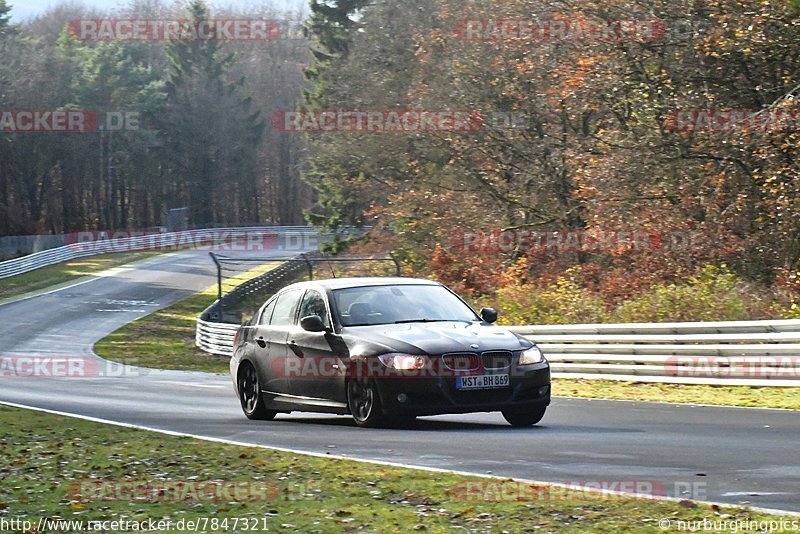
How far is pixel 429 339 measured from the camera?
12672 millimetres

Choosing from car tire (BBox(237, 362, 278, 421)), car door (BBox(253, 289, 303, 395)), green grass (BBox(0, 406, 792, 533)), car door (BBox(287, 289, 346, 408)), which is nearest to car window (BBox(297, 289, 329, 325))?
car door (BBox(287, 289, 346, 408))

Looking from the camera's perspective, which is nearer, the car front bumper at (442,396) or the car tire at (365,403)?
the car front bumper at (442,396)

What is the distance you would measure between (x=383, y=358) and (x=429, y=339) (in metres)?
0.48

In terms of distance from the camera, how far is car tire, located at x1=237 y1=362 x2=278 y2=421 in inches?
588

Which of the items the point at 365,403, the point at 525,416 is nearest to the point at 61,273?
the point at 365,403

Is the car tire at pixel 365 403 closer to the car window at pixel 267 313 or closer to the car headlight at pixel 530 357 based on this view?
Result: the car headlight at pixel 530 357

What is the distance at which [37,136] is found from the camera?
3772 inches

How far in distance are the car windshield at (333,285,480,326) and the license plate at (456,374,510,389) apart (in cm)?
129

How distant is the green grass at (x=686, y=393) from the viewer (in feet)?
52.6

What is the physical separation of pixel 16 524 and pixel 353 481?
252 cm

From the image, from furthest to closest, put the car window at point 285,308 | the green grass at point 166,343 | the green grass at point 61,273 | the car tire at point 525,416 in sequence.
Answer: the green grass at point 61,273 → the green grass at point 166,343 → the car window at point 285,308 → the car tire at point 525,416

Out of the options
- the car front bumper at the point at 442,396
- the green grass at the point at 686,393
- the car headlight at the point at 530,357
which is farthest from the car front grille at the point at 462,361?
the green grass at the point at 686,393

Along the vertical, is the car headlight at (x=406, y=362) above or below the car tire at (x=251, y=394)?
above

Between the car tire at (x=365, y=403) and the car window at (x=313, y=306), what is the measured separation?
1086mm
